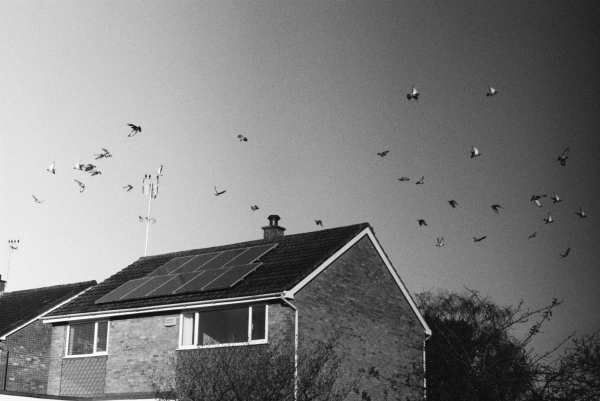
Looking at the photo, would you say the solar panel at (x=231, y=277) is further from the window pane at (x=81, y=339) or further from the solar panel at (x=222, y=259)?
the window pane at (x=81, y=339)

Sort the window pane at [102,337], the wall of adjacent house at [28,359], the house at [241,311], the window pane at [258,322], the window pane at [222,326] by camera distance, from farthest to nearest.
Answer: the wall of adjacent house at [28,359]
the window pane at [102,337]
the window pane at [222,326]
the window pane at [258,322]
the house at [241,311]

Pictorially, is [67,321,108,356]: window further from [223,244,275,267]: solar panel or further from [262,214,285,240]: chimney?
[262,214,285,240]: chimney

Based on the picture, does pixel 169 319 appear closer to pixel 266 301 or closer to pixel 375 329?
pixel 266 301

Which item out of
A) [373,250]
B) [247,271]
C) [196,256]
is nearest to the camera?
[247,271]

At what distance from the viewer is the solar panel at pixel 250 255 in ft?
87.0

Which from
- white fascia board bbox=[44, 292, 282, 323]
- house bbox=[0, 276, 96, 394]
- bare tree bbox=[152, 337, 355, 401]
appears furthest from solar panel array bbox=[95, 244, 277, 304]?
house bbox=[0, 276, 96, 394]

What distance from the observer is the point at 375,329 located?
26078mm

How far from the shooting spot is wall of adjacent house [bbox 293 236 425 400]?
24078mm

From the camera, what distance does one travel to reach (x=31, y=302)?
3416 cm

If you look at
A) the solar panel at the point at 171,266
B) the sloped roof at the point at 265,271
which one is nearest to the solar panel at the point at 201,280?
the sloped roof at the point at 265,271

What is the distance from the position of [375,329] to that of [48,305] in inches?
552

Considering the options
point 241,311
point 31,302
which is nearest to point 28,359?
point 31,302

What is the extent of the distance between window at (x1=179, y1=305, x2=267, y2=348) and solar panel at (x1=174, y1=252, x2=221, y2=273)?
2.11 m

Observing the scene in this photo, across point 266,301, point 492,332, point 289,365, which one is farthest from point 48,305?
point 492,332
